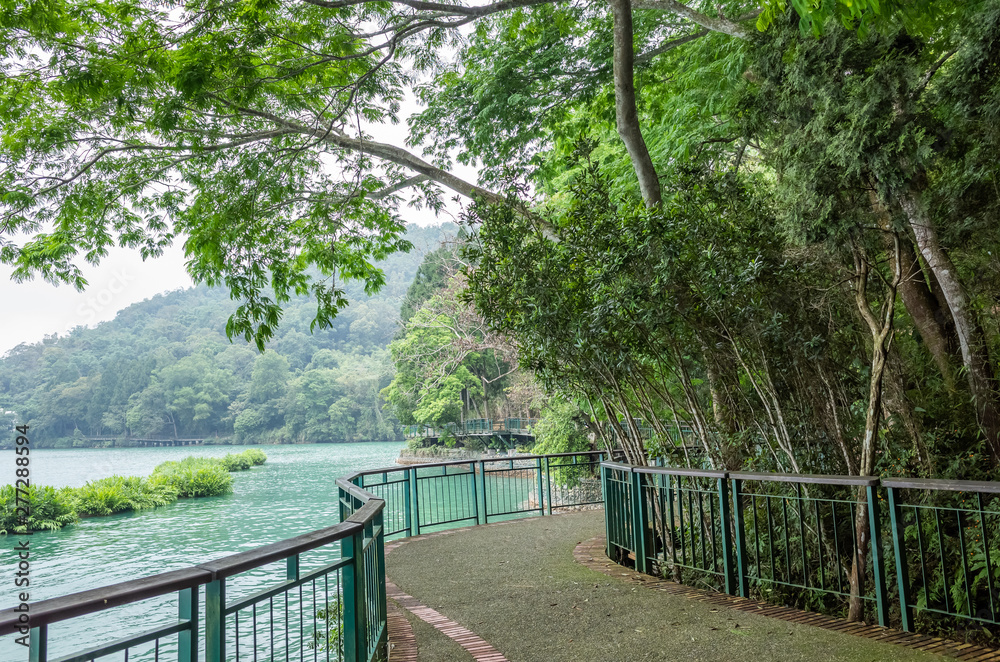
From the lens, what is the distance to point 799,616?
4699mm

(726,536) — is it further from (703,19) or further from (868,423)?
(703,19)

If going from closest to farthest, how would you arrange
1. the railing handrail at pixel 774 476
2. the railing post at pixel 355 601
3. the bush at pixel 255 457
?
the railing post at pixel 355 601 → the railing handrail at pixel 774 476 → the bush at pixel 255 457

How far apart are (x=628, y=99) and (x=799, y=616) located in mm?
5409

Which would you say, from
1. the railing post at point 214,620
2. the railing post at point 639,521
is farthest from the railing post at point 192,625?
the railing post at point 639,521

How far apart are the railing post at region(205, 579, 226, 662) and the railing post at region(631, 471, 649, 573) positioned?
4.73 meters

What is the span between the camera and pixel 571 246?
6.78 meters

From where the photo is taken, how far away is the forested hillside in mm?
44875

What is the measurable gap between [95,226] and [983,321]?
36.4ft

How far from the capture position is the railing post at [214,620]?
229cm

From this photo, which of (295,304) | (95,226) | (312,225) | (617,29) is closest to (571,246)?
(617,29)

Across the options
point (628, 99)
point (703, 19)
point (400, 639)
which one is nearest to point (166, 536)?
point (400, 639)

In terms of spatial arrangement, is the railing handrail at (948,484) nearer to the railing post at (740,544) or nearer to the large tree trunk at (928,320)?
the railing post at (740,544)

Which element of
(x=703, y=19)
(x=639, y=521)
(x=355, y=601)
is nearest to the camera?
(x=355, y=601)

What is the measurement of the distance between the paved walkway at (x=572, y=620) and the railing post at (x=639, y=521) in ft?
0.82
